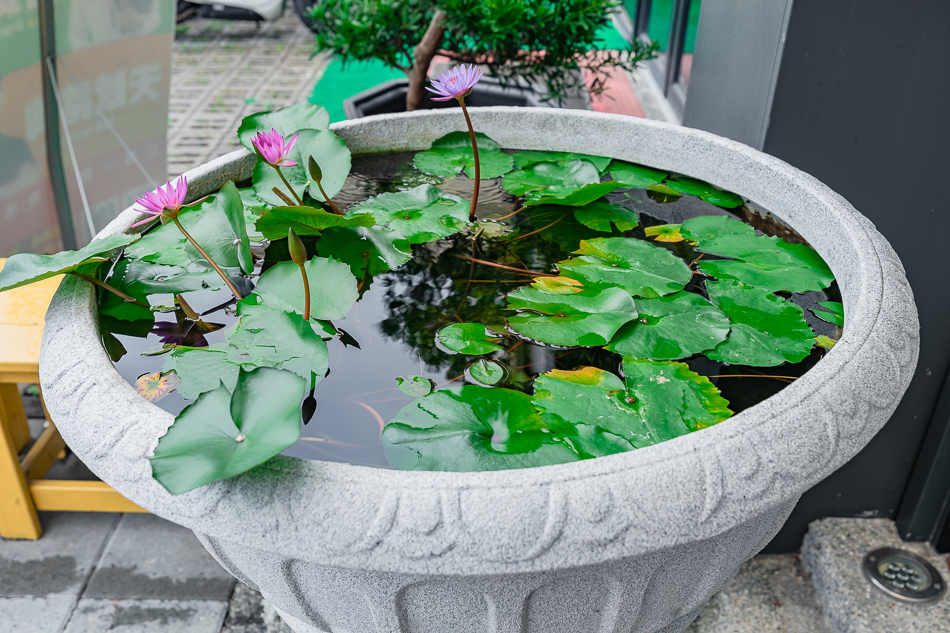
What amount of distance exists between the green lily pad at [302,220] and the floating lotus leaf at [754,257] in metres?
0.48

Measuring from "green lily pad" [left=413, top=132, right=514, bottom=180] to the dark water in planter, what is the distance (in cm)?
3

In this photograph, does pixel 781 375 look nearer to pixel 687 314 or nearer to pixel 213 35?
pixel 687 314

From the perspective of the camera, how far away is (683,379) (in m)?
0.75

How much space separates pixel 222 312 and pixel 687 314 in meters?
0.59

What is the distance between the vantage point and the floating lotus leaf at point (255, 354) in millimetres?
716

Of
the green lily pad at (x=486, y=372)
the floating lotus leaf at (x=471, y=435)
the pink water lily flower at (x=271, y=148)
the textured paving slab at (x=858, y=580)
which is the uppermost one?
the pink water lily flower at (x=271, y=148)

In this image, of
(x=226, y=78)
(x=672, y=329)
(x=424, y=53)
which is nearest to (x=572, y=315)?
(x=672, y=329)

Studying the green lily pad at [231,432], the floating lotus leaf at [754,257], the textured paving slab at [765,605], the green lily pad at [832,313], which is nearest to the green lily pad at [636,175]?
the floating lotus leaf at [754,257]

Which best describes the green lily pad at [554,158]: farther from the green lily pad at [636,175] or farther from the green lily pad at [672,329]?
the green lily pad at [672,329]

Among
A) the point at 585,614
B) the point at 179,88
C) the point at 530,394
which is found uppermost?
the point at 530,394

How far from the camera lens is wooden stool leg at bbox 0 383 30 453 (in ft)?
4.81

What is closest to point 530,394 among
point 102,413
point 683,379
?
point 683,379

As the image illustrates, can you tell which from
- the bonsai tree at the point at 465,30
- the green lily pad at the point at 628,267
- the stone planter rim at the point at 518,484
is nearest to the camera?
the stone planter rim at the point at 518,484

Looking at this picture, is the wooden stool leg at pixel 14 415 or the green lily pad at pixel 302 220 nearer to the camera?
the green lily pad at pixel 302 220
